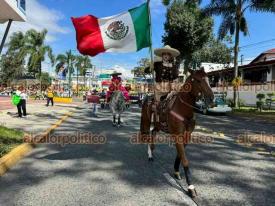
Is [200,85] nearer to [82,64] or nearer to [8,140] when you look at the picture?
[8,140]

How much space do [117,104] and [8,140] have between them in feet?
21.8

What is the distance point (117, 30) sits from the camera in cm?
1001

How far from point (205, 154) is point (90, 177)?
378 cm

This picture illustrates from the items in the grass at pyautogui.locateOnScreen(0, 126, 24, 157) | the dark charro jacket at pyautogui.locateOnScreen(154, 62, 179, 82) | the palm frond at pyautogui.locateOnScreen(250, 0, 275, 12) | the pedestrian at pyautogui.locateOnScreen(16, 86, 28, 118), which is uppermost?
the palm frond at pyautogui.locateOnScreen(250, 0, 275, 12)

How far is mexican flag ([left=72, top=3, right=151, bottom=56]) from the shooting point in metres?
9.73

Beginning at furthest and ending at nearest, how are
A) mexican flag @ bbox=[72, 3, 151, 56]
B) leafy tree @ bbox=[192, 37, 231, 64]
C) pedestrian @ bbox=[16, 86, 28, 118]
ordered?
leafy tree @ bbox=[192, 37, 231, 64]
pedestrian @ bbox=[16, 86, 28, 118]
mexican flag @ bbox=[72, 3, 151, 56]

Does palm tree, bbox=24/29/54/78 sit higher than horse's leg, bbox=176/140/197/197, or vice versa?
palm tree, bbox=24/29/54/78

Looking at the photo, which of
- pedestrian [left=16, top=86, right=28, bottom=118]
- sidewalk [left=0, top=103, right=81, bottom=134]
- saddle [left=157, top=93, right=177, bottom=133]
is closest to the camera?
saddle [left=157, top=93, right=177, bottom=133]

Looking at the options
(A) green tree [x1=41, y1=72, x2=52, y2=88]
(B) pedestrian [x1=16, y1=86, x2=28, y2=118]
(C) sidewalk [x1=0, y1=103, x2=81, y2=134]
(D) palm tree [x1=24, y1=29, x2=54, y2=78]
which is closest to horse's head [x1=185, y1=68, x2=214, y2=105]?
(C) sidewalk [x1=0, y1=103, x2=81, y2=134]

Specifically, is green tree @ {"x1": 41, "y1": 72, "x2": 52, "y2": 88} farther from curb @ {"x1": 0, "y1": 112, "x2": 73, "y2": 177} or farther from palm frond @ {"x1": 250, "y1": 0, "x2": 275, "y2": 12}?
curb @ {"x1": 0, "y1": 112, "x2": 73, "y2": 177}

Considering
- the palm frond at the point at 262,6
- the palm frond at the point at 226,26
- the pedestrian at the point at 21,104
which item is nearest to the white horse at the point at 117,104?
the pedestrian at the point at 21,104

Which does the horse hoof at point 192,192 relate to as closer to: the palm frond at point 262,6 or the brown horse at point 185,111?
the brown horse at point 185,111

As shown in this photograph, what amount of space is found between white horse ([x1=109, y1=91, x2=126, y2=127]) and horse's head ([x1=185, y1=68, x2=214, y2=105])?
1017 cm

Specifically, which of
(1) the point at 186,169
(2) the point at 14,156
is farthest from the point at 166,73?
(2) the point at 14,156
